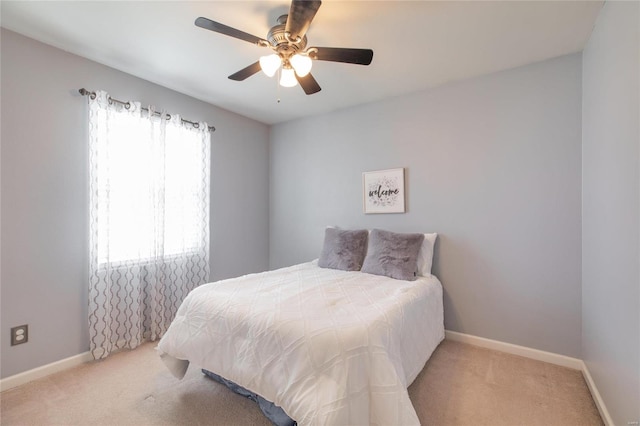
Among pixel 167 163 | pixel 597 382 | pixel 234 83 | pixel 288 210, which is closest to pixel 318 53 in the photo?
pixel 234 83

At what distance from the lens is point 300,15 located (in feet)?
4.80

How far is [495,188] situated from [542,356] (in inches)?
57.8

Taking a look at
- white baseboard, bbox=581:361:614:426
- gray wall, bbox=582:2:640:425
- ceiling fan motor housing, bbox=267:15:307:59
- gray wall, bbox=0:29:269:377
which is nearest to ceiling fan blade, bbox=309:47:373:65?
ceiling fan motor housing, bbox=267:15:307:59

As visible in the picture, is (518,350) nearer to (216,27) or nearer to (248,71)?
(248,71)

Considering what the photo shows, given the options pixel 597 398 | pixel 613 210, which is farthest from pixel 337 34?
pixel 597 398

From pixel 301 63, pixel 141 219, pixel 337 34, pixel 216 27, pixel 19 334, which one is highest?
pixel 337 34

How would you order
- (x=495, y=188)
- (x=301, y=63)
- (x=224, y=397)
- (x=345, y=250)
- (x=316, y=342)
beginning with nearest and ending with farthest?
(x=316, y=342) → (x=301, y=63) → (x=224, y=397) → (x=495, y=188) → (x=345, y=250)

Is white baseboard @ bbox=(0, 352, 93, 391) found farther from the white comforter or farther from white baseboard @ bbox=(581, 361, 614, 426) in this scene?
white baseboard @ bbox=(581, 361, 614, 426)

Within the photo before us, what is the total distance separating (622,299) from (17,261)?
376 centimetres

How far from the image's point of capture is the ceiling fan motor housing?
67.8 inches

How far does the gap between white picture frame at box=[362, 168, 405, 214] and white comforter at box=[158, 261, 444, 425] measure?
41.6 inches

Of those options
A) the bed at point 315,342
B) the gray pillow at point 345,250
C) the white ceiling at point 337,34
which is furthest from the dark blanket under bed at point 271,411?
the white ceiling at point 337,34

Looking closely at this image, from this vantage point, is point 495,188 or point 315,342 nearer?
point 315,342

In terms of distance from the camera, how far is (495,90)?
2564 mm
